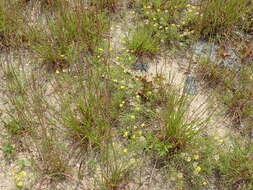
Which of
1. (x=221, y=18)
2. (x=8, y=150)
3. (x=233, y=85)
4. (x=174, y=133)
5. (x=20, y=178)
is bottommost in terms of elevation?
(x=20, y=178)

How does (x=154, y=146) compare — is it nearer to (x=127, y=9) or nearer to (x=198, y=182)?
(x=198, y=182)

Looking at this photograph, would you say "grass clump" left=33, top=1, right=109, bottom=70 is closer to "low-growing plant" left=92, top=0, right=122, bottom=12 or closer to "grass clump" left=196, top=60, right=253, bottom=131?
"low-growing plant" left=92, top=0, right=122, bottom=12

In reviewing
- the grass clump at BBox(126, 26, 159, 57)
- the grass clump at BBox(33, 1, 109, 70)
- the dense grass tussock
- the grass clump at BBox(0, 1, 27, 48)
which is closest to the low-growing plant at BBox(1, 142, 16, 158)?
the dense grass tussock

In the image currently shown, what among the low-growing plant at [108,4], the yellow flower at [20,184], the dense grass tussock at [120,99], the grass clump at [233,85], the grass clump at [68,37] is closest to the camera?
the yellow flower at [20,184]

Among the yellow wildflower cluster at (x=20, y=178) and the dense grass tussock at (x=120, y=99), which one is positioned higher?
the dense grass tussock at (x=120, y=99)

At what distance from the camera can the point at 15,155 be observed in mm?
2500

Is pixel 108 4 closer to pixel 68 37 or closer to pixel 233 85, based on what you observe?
pixel 68 37

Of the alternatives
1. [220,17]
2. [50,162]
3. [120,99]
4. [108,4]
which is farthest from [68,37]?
[220,17]

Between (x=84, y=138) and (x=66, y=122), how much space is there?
0.22 metres

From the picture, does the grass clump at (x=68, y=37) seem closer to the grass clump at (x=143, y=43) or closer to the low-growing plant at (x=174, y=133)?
the grass clump at (x=143, y=43)

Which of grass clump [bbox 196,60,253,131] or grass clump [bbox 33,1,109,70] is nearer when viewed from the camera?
grass clump [bbox 196,60,253,131]

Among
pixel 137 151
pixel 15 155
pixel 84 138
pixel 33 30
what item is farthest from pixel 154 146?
pixel 33 30

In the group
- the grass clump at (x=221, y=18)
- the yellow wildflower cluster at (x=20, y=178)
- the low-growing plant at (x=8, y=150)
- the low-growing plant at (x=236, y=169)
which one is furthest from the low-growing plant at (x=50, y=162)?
the grass clump at (x=221, y=18)

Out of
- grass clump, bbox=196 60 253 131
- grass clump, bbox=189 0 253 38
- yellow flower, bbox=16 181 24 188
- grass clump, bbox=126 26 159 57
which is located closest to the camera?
yellow flower, bbox=16 181 24 188
